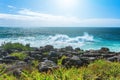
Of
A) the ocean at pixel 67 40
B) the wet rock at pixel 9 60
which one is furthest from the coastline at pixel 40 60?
the ocean at pixel 67 40

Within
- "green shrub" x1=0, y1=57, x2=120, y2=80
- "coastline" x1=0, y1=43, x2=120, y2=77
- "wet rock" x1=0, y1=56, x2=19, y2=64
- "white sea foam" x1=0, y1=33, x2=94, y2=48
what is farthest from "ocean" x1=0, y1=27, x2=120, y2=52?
"green shrub" x1=0, y1=57, x2=120, y2=80

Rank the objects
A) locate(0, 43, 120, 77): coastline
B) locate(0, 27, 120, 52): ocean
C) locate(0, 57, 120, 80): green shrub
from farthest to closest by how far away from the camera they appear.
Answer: locate(0, 27, 120, 52): ocean < locate(0, 43, 120, 77): coastline < locate(0, 57, 120, 80): green shrub

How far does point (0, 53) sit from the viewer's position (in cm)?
2261

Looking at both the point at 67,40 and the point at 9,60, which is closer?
the point at 9,60

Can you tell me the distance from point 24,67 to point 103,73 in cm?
386

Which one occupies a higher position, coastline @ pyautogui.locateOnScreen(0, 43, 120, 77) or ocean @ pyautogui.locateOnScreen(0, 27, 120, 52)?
coastline @ pyautogui.locateOnScreen(0, 43, 120, 77)

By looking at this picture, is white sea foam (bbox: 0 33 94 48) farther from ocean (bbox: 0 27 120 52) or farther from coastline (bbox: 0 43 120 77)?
coastline (bbox: 0 43 120 77)

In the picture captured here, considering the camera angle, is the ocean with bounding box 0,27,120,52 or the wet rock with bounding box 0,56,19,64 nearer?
the wet rock with bounding box 0,56,19,64

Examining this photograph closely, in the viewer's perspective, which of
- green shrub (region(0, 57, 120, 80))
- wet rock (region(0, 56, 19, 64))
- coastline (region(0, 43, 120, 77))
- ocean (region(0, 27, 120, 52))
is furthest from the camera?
ocean (region(0, 27, 120, 52))

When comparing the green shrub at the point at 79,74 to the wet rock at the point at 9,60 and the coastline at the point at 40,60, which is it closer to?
the coastline at the point at 40,60

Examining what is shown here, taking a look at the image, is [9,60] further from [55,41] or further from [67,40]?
[67,40]

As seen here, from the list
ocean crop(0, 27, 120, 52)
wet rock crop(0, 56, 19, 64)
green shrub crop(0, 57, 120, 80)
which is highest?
green shrub crop(0, 57, 120, 80)

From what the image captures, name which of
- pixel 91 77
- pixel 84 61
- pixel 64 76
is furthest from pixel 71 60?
pixel 64 76

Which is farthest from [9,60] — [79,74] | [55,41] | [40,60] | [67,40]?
[67,40]
